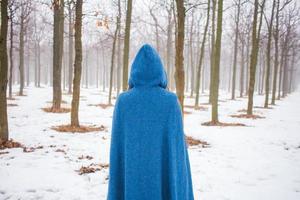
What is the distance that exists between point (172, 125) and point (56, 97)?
14740mm

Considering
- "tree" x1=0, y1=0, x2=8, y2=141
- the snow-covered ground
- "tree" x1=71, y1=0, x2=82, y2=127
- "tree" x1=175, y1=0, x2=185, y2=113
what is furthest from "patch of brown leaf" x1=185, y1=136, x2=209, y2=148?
"tree" x1=0, y1=0, x2=8, y2=141

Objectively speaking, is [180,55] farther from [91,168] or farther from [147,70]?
[147,70]

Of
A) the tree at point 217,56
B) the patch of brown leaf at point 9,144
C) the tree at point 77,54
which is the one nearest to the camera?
the patch of brown leaf at point 9,144

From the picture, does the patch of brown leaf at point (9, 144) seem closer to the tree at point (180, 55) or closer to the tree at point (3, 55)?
the tree at point (3, 55)

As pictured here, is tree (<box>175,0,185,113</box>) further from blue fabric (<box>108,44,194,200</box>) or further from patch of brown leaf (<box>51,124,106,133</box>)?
blue fabric (<box>108,44,194,200</box>)

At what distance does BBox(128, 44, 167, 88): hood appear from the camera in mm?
2584

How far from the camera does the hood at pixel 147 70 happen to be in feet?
8.48

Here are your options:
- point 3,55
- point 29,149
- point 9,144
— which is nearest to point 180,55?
point 3,55

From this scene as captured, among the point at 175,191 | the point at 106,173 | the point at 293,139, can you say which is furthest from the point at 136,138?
the point at 293,139

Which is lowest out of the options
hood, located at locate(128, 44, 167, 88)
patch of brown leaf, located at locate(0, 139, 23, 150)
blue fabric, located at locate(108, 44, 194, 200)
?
patch of brown leaf, located at locate(0, 139, 23, 150)

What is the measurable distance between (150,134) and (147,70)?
58 cm

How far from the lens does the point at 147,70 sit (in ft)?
8.50

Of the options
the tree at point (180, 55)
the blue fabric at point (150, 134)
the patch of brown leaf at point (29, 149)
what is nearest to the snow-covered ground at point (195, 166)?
the patch of brown leaf at point (29, 149)

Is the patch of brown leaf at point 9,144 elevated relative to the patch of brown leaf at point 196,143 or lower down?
elevated
